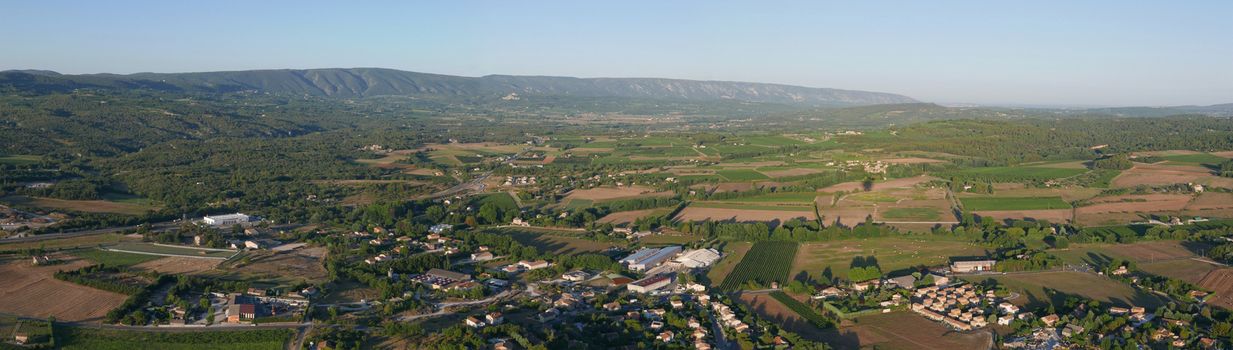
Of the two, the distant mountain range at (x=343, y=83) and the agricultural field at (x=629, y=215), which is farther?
the distant mountain range at (x=343, y=83)

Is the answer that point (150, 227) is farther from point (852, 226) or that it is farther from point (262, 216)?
point (852, 226)

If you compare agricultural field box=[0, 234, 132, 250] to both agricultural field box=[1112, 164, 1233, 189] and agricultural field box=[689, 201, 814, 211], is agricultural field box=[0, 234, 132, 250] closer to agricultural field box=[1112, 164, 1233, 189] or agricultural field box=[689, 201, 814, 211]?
agricultural field box=[689, 201, 814, 211]

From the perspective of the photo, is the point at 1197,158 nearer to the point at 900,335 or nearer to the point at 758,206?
the point at 758,206

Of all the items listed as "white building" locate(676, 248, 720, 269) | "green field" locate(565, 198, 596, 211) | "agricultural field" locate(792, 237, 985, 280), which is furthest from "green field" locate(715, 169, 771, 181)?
"white building" locate(676, 248, 720, 269)

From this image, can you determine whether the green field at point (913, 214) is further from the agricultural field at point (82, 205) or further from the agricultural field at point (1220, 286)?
the agricultural field at point (82, 205)

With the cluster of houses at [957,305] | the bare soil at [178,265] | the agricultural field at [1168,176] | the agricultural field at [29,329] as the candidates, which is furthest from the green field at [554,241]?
the agricultural field at [1168,176]

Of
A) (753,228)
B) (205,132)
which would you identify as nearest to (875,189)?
(753,228)
